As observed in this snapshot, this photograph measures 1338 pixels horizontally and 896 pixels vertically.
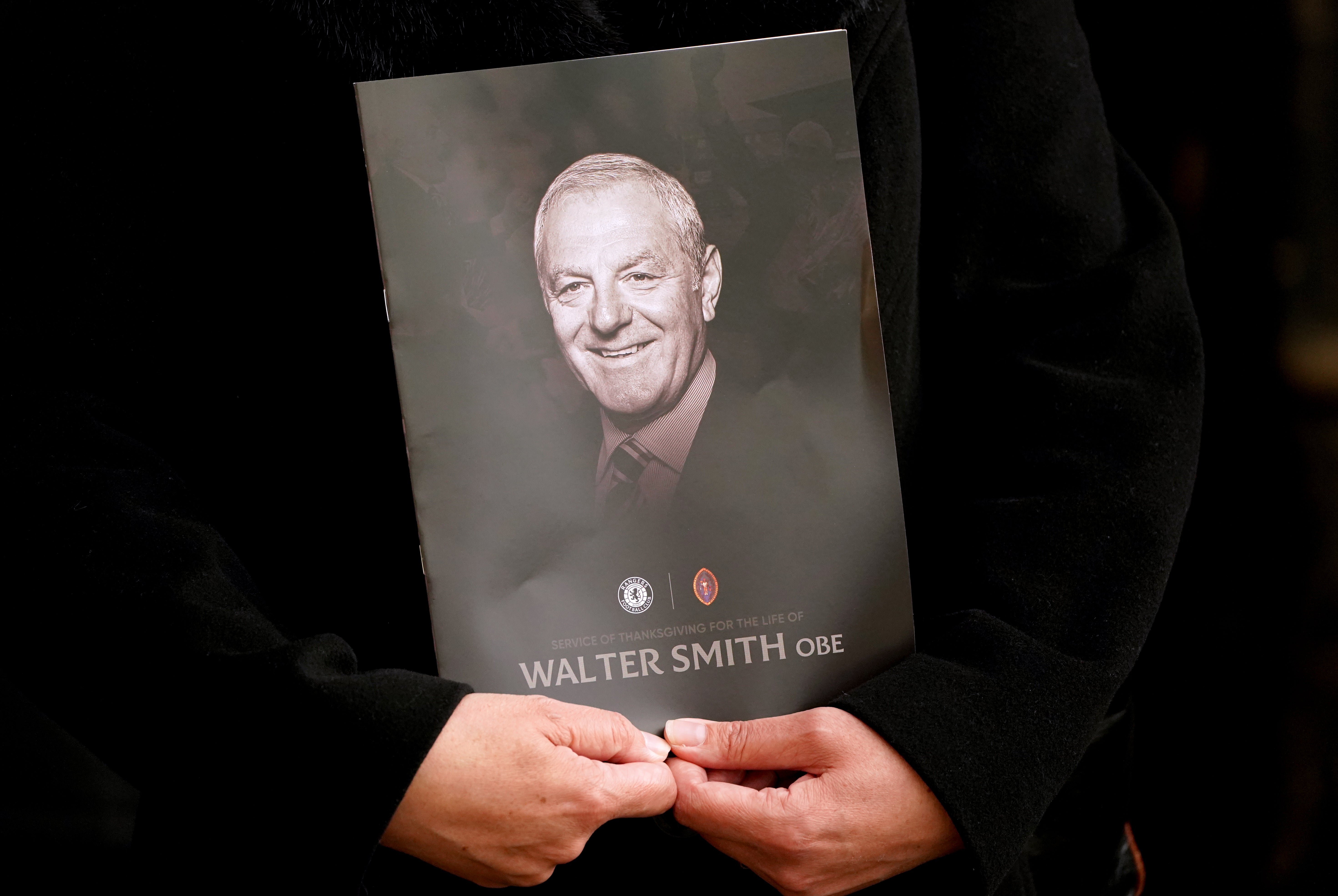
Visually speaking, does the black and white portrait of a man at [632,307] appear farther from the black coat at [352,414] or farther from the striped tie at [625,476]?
the black coat at [352,414]

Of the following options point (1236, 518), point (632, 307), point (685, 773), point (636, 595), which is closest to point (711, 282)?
point (632, 307)

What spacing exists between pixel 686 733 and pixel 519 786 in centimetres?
10

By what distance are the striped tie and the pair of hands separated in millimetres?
116

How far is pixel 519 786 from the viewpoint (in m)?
0.50

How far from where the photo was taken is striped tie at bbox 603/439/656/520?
54 centimetres

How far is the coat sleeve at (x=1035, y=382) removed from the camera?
0.59 metres

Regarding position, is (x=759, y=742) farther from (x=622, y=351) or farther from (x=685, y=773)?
(x=622, y=351)

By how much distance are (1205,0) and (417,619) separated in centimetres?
97

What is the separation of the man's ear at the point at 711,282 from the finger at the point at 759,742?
0.79 feet

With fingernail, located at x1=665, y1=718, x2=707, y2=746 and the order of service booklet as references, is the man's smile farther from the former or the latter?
fingernail, located at x1=665, y1=718, x2=707, y2=746

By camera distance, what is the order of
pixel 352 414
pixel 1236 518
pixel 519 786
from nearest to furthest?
1. pixel 519 786
2. pixel 352 414
3. pixel 1236 518

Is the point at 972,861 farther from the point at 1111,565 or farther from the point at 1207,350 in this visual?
the point at 1207,350

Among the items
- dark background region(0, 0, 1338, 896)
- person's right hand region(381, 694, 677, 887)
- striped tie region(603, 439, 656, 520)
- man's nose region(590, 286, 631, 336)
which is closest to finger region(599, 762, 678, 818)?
person's right hand region(381, 694, 677, 887)

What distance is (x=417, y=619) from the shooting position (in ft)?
2.06
